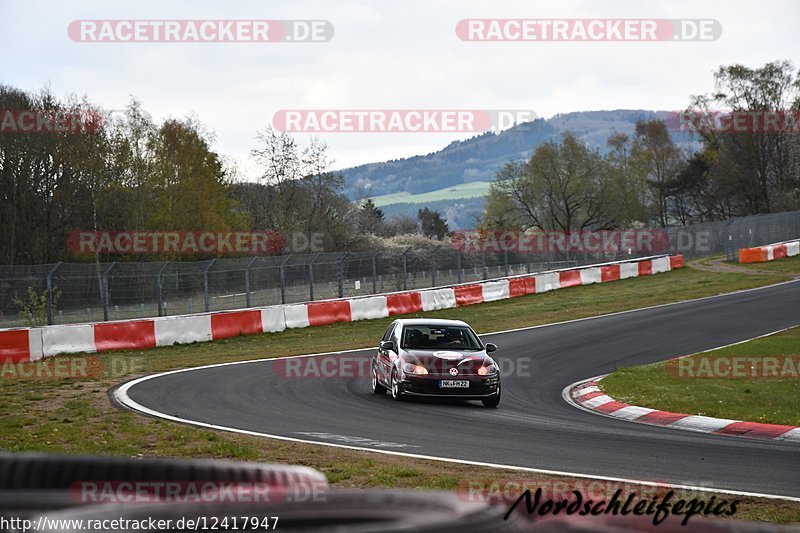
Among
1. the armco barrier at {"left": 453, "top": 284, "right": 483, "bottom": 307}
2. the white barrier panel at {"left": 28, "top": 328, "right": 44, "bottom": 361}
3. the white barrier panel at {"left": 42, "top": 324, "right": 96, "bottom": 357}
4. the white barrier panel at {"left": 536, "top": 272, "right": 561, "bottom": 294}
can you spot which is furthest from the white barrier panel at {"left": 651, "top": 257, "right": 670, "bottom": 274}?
the white barrier panel at {"left": 28, "top": 328, "right": 44, "bottom": 361}

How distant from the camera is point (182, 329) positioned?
25.5m

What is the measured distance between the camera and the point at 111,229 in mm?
55906

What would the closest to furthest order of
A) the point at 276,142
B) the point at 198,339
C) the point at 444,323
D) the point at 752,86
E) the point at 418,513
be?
the point at 418,513, the point at 444,323, the point at 198,339, the point at 276,142, the point at 752,86

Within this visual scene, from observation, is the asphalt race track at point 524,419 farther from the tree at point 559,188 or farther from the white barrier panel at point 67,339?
the tree at point 559,188

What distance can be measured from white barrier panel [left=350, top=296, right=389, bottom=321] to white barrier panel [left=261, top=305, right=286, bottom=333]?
2.98m

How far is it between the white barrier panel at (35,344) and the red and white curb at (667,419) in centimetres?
1224

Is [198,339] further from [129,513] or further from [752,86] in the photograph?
[752,86]

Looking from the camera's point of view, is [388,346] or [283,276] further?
[283,276]

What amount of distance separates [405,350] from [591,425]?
3.97 metres

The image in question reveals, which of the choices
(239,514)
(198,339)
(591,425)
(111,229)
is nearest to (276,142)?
(111,229)

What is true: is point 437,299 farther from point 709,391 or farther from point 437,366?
point 709,391

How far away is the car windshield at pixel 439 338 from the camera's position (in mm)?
16125

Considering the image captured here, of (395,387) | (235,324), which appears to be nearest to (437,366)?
(395,387)

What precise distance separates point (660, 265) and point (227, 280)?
25342 millimetres
